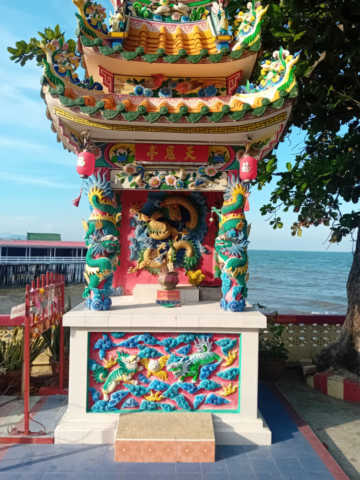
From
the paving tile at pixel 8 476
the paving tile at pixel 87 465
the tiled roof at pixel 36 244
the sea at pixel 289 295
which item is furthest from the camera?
the tiled roof at pixel 36 244

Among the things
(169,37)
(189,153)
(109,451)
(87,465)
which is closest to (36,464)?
(87,465)

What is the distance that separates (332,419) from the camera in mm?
6648

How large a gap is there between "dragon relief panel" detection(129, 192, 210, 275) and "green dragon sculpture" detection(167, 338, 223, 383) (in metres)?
1.95

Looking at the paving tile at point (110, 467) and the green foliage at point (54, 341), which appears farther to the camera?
the green foliage at point (54, 341)

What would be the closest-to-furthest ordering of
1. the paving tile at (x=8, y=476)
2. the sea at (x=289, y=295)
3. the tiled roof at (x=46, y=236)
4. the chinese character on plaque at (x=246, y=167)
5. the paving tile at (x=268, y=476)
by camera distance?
1. the paving tile at (x=8, y=476)
2. the paving tile at (x=268, y=476)
3. the chinese character on plaque at (x=246, y=167)
4. the sea at (x=289, y=295)
5. the tiled roof at (x=46, y=236)

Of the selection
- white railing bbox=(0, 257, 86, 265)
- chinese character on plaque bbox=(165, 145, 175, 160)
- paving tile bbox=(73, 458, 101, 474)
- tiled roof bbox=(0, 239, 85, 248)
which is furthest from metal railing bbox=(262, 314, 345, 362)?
white railing bbox=(0, 257, 86, 265)

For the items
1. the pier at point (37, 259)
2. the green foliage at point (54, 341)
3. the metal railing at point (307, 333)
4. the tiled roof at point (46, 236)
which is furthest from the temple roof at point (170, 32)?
the tiled roof at point (46, 236)

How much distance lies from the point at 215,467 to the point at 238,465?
32cm

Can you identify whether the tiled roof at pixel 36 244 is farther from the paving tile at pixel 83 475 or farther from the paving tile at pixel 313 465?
A: the paving tile at pixel 313 465

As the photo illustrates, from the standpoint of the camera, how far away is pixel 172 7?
277 inches

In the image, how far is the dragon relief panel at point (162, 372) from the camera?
224 inches

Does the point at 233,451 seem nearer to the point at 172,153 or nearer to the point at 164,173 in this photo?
the point at 164,173

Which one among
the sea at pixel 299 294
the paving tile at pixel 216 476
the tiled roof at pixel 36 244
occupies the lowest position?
the sea at pixel 299 294

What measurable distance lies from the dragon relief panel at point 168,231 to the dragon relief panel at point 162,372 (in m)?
1.87
